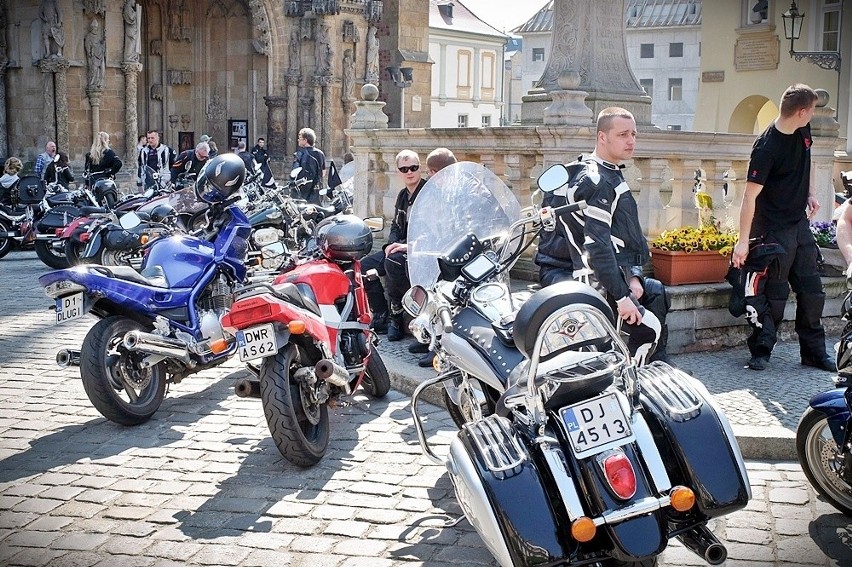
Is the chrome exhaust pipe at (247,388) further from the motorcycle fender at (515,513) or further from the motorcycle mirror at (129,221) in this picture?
the motorcycle mirror at (129,221)

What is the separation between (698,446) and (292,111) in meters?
24.4

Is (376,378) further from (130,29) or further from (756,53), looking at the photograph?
(756,53)

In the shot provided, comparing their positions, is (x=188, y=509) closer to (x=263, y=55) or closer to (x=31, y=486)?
(x=31, y=486)

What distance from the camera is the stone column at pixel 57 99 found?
22.4 m

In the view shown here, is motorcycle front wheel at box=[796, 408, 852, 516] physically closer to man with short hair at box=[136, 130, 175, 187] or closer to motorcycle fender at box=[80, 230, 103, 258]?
motorcycle fender at box=[80, 230, 103, 258]

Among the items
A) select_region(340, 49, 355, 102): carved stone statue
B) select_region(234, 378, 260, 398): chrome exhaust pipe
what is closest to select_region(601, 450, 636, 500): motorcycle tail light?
select_region(234, 378, 260, 398): chrome exhaust pipe

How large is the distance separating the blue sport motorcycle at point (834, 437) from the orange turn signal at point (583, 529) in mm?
1627

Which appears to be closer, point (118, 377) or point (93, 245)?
point (118, 377)

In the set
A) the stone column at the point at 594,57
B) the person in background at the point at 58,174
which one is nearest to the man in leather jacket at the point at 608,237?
the stone column at the point at 594,57

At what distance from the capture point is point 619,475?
11.2 ft

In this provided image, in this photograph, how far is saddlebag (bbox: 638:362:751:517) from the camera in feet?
11.6

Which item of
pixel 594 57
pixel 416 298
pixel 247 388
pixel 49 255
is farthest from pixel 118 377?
pixel 49 255

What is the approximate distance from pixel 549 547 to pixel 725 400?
10.7ft

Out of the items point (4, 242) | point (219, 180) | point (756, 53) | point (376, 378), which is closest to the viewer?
point (376, 378)
